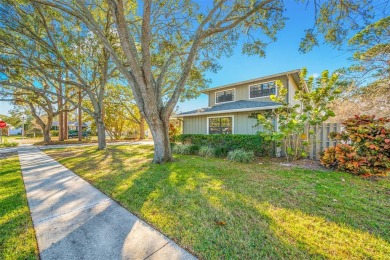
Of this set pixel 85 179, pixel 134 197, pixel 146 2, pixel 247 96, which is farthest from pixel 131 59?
pixel 247 96

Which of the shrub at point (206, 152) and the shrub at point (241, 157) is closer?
the shrub at point (241, 157)

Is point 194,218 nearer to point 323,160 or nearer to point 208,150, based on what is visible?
point 323,160

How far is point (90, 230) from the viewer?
2369 millimetres

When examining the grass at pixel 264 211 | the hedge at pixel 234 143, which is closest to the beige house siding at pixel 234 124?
the hedge at pixel 234 143

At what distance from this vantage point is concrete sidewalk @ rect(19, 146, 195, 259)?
1948mm

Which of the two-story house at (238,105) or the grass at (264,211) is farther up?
the two-story house at (238,105)

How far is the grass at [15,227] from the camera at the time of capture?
77.7 inches

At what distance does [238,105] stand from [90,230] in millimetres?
10906

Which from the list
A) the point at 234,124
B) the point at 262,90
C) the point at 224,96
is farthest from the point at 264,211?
the point at 224,96

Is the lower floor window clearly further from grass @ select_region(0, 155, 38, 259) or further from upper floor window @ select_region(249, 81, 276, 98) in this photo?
grass @ select_region(0, 155, 38, 259)

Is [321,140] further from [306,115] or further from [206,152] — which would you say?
[206,152]

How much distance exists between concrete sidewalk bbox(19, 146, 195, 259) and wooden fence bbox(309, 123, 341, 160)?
7.26m

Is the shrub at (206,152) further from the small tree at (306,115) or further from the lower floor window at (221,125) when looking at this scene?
the lower floor window at (221,125)

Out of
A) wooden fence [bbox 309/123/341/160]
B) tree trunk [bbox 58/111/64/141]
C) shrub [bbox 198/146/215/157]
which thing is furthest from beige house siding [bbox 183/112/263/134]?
tree trunk [bbox 58/111/64/141]
